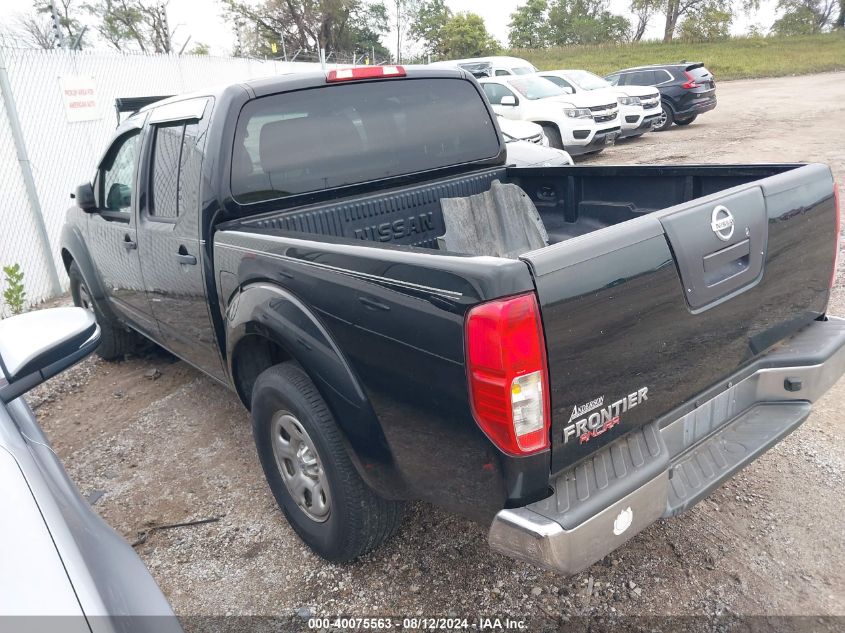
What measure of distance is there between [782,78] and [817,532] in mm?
35954

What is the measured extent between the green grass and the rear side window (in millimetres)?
36942

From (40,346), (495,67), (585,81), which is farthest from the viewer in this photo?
(495,67)

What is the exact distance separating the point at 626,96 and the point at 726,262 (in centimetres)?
1512

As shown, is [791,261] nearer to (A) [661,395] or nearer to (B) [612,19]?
(A) [661,395]

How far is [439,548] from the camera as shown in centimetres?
286

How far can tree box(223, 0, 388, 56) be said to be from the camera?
4544cm

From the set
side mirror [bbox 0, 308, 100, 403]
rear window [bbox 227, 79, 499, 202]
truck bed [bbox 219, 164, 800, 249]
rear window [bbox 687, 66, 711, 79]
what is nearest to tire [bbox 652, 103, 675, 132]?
rear window [bbox 687, 66, 711, 79]

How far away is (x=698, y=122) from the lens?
750 inches

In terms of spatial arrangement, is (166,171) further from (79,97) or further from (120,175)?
(79,97)

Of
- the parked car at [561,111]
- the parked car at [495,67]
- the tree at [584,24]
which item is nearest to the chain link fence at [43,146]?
the parked car at [561,111]

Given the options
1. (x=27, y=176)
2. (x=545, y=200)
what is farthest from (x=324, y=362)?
(x=27, y=176)

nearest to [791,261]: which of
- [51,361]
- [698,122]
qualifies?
[51,361]

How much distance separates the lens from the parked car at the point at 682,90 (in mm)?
17578

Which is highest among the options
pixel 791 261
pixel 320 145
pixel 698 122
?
pixel 320 145
